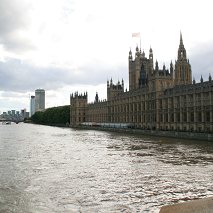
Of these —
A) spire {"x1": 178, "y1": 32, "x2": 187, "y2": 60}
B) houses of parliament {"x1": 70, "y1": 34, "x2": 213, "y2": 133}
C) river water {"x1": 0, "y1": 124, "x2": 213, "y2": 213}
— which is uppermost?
spire {"x1": 178, "y1": 32, "x2": 187, "y2": 60}

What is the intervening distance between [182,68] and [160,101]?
3358 centimetres

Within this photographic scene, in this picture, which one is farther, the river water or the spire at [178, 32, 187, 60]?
the spire at [178, 32, 187, 60]

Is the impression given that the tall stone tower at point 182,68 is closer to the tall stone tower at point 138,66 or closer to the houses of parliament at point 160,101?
the houses of parliament at point 160,101

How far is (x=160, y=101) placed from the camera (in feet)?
363

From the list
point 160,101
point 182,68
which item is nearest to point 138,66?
point 182,68

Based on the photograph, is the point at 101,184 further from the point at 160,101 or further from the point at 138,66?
the point at 138,66

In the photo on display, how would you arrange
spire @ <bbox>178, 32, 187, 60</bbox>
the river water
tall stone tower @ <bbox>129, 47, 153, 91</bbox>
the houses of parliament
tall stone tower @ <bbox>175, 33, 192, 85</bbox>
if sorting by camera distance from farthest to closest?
tall stone tower @ <bbox>129, 47, 153, 91</bbox>
spire @ <bbox>178, 32, 187, 60</bbox>
tall stone tower @ <bbox>175, 33, 192, 85</bbox>
the houses of parliament
the river water

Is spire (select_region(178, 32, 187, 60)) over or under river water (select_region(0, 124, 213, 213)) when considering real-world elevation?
over

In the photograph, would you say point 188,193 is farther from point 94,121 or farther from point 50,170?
point 94,121

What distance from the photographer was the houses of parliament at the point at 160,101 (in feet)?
289

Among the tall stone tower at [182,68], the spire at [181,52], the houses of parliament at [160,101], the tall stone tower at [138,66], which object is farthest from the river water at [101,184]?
the tall stone tower at [138,66]

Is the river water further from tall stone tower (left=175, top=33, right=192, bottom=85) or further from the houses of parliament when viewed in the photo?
tall stone tower (left=175, top=33, right=192, bottom=85)

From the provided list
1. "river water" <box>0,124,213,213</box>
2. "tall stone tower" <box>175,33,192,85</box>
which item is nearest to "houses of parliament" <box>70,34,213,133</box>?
"tall stone tower" <box>175,33,192,85</box>

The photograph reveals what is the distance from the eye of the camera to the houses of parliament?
289 feet
